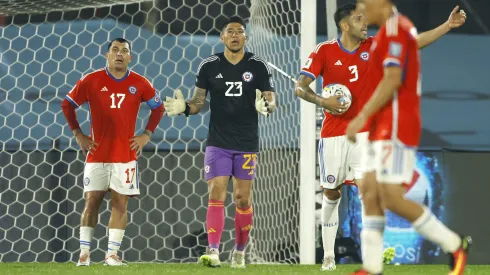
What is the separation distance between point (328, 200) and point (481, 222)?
2046 millimetres

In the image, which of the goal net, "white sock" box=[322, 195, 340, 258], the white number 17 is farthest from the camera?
the goal net

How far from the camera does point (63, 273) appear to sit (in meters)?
5.02

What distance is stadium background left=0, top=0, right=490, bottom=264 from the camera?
6922 millimetres

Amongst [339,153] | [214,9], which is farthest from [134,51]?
[339,153]

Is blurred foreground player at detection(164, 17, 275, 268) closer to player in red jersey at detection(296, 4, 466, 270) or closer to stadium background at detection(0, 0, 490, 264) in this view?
player in red jersey at detection(296, 4, 466, 270)

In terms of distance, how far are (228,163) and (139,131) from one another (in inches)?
55.7

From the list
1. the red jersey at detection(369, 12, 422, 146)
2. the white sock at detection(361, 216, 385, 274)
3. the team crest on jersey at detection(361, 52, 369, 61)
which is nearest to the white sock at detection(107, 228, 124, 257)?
the team crest on jersey at detection(361, 52, 369, 61)

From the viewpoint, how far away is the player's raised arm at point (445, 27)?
5.17 metres

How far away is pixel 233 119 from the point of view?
6047 millimetres

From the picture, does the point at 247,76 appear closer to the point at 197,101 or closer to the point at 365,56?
the point at 197,101

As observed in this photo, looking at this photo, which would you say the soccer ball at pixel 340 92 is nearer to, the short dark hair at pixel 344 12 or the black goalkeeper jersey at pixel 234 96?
the short dark hair at pixel 344 12

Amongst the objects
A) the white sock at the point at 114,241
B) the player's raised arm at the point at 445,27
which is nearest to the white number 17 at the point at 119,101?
the white sock at the point at 114,241

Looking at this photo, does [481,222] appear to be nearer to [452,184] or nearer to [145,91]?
[452,184]

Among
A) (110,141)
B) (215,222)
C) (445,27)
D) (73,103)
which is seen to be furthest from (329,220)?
(73,103)
